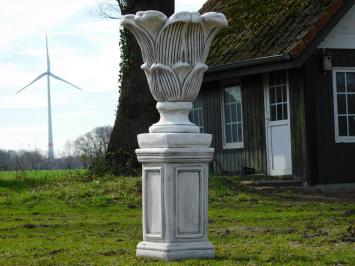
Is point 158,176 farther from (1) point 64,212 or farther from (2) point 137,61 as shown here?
(2) point 137,61

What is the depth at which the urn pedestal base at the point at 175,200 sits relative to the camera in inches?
A: 328

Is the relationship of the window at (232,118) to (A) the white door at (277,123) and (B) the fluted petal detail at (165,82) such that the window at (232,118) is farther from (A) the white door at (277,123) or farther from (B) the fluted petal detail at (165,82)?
(B) the fluted petal detail at (165,82)

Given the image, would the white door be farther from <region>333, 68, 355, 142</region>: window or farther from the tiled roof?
<region>333, 68, 355, 142</region>: window

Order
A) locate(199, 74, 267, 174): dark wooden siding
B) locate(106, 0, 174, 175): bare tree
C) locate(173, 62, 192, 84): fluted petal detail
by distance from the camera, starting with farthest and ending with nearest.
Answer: locate(199, 74, 267, 174): dark wooden siding, locate(106, 0, 174, 175): bare tree, locate(173, 62, 192, 84): fluted petal detail

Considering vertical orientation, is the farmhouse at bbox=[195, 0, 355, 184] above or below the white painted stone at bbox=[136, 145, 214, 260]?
above

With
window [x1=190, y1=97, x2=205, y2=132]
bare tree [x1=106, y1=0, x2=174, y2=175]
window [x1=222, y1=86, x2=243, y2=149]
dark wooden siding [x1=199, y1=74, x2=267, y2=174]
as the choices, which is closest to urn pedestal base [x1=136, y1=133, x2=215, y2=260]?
bare tree [x1=106, y1=0, x2=174, y2=175]

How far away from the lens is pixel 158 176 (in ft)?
27.7

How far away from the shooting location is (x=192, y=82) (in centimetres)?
866

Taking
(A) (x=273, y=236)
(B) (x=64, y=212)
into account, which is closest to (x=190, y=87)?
(A) (x=273, y=236)

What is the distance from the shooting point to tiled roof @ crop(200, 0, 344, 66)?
58.3 ft

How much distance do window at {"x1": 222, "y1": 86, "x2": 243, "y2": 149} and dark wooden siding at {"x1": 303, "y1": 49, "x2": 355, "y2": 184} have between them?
8.24 feet

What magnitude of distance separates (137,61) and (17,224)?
307 inches

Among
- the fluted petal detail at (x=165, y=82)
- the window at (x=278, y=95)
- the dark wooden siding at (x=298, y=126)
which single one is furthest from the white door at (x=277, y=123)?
the fluted petal detail at (x=165, y=82)

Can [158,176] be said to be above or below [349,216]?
above
